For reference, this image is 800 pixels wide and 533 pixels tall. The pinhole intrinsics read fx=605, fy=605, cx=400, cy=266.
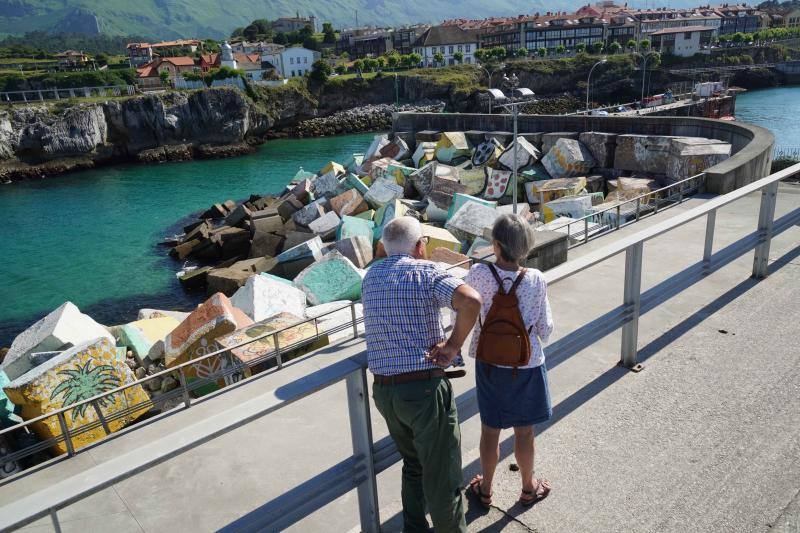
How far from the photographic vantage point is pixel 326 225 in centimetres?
1781

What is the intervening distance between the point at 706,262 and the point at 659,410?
1.69 meters

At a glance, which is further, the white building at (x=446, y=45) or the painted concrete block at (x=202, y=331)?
the white building at (x=446, y=45)

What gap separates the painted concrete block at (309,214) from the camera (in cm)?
1858

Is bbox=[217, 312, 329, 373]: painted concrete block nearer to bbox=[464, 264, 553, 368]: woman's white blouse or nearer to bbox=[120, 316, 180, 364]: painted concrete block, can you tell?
bbox=[120, 316, 180, 364]: painted concrete block

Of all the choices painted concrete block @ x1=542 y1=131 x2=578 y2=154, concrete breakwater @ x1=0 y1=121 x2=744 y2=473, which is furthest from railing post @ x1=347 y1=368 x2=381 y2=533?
painted concrete block @ x1=542 y1=131 x2=578 y2=154

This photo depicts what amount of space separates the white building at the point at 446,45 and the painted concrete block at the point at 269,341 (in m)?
104

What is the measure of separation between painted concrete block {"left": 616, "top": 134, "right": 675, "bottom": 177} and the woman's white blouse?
13.9 meters

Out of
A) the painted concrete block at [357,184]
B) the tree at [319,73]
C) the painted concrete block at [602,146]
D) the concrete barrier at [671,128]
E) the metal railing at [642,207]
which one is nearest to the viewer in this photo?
the metal railing at [642,207]

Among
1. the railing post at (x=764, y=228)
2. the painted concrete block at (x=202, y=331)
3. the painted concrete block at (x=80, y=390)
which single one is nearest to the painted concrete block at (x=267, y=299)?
the painted concrete block at (x=202, y=331)

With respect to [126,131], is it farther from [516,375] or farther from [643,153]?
[516,375]

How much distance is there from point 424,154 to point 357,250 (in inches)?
377

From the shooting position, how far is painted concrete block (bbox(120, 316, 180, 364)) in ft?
29.0

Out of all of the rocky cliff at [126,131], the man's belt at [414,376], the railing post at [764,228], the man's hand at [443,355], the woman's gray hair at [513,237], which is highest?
the woman's gray hair at [513,237]

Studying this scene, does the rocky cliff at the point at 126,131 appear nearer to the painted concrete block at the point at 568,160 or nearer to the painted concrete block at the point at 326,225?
the painted concrete block at the point at 326,225
